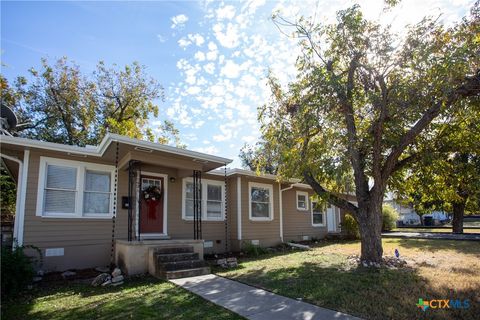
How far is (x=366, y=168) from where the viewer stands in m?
8.40

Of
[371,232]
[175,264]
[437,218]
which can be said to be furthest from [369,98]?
[437,218]

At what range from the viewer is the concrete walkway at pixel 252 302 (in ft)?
14.1

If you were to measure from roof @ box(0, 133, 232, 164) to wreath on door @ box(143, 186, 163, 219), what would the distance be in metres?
1.91

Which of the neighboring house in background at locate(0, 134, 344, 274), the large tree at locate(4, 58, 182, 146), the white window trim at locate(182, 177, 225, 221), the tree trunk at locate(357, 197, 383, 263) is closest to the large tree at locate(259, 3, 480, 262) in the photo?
the tree trunk at locate(357, 197, 383, 263)

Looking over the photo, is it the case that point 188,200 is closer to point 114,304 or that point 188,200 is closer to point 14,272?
point 14,272

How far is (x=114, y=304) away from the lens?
5.11 metres

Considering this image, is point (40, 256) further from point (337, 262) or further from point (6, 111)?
point (337, 262)

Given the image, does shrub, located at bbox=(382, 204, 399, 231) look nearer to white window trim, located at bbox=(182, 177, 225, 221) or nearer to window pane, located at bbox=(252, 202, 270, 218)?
window pane, located at bbox=(252, 202, 270, 218)

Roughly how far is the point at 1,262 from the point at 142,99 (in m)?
16.5

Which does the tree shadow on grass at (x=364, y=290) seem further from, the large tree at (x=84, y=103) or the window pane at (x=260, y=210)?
the large tree at (x=84, y=103)

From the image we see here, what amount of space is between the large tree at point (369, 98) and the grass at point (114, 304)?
4.58m

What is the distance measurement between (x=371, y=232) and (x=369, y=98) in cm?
340

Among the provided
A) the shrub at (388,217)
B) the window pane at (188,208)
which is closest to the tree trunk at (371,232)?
the window pane at (188,208)

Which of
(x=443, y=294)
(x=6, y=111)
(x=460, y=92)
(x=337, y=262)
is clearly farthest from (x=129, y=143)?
(x=460, y=92)
